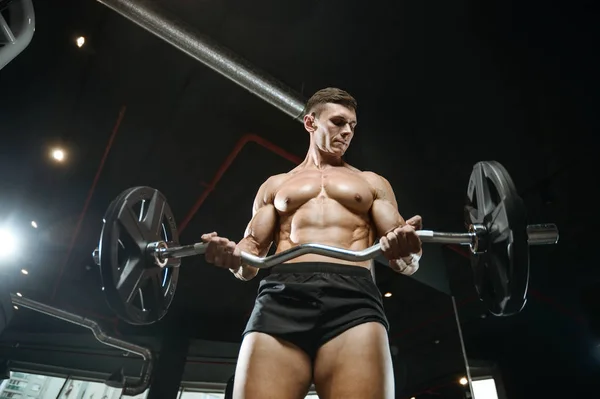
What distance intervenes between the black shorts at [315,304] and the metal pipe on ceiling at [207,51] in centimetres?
214

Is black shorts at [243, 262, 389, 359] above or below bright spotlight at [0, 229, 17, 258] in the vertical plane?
below

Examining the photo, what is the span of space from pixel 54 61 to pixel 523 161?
4.45m

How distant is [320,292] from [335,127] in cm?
81

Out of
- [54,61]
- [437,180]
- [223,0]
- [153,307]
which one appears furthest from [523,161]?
[54,61]

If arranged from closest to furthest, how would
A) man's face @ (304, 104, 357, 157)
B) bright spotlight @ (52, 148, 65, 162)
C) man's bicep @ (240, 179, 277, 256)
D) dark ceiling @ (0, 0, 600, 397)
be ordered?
1. man's bicep @ (240, 179, 277, 256)
2. man's face @ (304, 104, 357, 157)
3. dark ceiling @ (0, 0, 600, 397)
4. bright spotlight @ (52, 148, 65, 162)

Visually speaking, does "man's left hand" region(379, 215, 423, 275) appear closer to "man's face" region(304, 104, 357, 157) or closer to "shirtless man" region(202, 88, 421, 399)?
"shirtless man" region(202, 88, 421, 399)

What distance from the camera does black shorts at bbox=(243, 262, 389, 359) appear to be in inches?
49.8

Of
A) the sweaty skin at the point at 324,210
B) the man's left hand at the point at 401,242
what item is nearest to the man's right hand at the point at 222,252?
the sweaty skin at the point at 324,210

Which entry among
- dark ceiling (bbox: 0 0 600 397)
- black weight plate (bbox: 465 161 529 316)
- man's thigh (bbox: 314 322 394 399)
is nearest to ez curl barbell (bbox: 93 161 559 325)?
black weight plate (bbox: 465 161 529 316)

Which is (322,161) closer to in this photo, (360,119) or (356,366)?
(356,366)

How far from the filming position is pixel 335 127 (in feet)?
5.89

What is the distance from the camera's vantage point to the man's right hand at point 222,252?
1335 mm

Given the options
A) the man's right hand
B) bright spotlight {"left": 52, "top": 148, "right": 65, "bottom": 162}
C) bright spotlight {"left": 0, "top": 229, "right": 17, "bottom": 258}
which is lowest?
the man's right hand

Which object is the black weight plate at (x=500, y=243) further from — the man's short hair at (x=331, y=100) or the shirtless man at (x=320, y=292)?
the man's short hair at (x=331, y=100)
